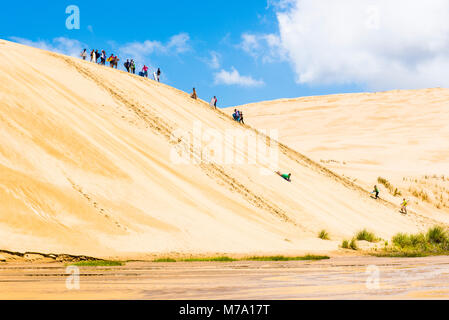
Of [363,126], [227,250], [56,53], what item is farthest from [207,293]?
[363,126]

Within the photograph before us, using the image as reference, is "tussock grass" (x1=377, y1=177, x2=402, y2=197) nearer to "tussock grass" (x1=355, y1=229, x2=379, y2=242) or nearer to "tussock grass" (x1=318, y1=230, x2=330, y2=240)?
"tussock grass" (x1=355, y1=229, x2=379, y2=242)

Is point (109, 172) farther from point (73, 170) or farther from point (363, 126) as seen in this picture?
point (363, 126)

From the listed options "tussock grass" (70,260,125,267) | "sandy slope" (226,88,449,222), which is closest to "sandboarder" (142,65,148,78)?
"sandy slope" (226,88,449,222)

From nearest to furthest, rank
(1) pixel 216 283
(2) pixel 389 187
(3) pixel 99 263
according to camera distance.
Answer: (1) pixel 216 283 → (3) pixel 99 263 → (2) pixel 389 187

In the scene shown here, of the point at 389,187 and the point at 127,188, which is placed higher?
the point at 389,187

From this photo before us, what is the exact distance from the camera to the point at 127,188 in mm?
13414

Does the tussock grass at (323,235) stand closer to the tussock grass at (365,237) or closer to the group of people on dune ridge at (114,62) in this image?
the tussock grass at (365,237)

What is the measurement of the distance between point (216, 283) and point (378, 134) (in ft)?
157

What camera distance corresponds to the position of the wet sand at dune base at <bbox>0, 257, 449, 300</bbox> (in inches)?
207

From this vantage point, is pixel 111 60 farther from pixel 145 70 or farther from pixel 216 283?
pixel 216 283

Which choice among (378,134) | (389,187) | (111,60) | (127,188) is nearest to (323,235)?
(127,188)

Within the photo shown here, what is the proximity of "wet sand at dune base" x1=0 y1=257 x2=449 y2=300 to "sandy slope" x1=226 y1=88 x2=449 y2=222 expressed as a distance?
66.2ft

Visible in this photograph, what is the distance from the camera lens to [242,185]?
1841 centimetres

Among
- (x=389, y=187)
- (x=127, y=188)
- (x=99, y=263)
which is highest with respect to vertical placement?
(x=389, y=187)
